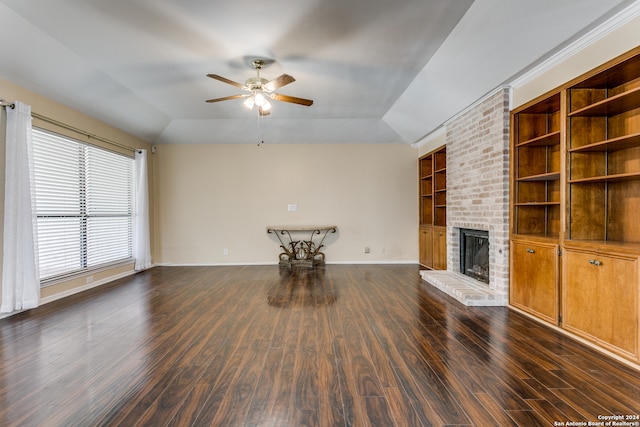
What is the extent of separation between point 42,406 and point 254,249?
4.80 meters

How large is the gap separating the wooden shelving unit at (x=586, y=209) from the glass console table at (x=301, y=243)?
3.49 metres

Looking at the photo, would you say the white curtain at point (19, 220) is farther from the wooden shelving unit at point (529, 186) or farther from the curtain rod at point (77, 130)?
the wooden shelving unit at point (529, 186)

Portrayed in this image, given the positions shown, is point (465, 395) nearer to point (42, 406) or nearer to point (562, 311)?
point (562, 311)

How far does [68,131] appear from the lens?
14.1 ft

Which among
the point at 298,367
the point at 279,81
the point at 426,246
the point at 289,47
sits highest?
the point at 289,47

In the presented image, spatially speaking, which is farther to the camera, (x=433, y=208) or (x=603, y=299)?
(x=433, y=208)

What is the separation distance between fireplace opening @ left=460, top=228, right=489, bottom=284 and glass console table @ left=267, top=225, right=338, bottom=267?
7.93 ft

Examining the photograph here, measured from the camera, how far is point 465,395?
1.87 m

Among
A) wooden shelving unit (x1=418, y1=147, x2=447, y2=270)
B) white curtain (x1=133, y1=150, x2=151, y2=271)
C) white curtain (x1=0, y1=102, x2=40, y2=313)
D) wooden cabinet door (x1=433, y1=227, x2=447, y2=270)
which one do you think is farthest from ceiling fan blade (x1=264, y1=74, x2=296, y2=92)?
white curtain (x1=133, y1=150, x2=151, y2=271)

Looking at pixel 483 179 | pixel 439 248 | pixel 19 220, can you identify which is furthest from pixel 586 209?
pixel 19 220

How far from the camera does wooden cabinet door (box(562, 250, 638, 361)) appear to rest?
2230 millimetres

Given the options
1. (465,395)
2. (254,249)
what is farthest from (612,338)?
(254,249)

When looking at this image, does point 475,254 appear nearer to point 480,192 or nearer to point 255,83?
point 480,192

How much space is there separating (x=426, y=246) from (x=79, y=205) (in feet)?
19.3
